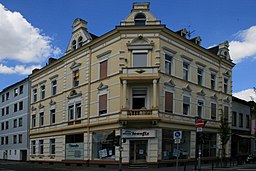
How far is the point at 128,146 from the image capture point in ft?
95.7

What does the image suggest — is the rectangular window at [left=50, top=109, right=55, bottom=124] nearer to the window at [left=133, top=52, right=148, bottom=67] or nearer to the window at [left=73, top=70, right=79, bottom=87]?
the window at [left=73, top=70, right=79, bottom=87]

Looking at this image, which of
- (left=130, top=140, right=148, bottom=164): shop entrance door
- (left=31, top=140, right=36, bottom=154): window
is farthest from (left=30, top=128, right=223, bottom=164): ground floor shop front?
(left=31, top=140, right=36, bottom=154): window

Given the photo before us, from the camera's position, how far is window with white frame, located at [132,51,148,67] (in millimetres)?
30031

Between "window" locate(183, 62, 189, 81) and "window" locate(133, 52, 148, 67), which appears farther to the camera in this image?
"window" locate(183, 62, 189, 81)

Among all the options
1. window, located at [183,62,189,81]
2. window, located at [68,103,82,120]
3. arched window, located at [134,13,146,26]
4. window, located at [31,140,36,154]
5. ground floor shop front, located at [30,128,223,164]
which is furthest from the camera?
window, located at [31,140,36,154]

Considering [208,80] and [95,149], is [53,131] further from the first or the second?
[208,80]

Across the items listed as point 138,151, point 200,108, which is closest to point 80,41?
point 138,151

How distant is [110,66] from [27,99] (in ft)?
75.7

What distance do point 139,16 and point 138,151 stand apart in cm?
1188

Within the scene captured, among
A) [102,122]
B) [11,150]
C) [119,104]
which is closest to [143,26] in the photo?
[119,104]

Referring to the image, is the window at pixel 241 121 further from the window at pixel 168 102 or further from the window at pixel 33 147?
the window at pixel 33 147

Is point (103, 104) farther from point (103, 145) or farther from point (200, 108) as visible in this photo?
point (200, 108)

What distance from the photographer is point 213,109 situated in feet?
125

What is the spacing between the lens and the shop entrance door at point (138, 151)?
95.7 ft
